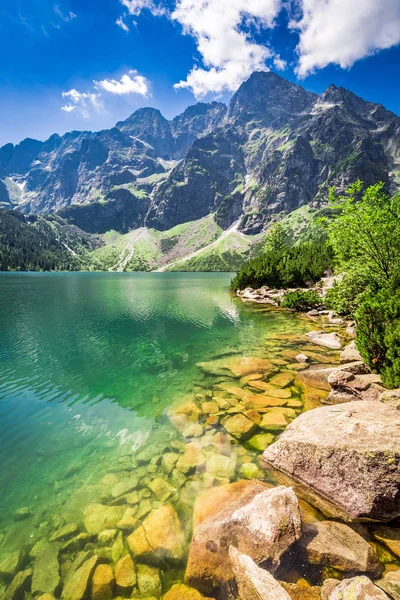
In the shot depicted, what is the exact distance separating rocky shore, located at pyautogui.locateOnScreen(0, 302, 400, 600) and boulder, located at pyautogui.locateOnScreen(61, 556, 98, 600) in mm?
25

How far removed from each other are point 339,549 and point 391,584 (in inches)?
44.1

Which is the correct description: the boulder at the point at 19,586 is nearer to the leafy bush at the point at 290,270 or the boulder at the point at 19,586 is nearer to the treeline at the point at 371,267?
the treeline at the point at 371,267

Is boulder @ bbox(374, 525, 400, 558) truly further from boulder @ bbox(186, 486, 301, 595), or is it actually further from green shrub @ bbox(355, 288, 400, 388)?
green shrub @ bbox(355, 288, 400, 388)

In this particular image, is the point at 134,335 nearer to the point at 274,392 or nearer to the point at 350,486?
the point at 274,392

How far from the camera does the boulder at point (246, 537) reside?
6062 mm

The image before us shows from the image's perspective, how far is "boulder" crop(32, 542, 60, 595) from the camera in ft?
20.3

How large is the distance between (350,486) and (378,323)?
902cm

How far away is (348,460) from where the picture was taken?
754 cm

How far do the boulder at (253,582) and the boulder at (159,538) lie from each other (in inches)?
66.5

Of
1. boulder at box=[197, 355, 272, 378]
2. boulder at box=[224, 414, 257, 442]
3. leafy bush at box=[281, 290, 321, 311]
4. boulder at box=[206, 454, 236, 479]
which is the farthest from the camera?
leafy bush at box=[281, 290, 321, 311]

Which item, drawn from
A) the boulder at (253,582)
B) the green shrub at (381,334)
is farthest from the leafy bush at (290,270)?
the boulder at (253,582)

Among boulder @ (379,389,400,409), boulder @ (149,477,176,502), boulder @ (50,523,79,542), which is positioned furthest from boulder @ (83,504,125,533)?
boulder @ (379,389,400,409)

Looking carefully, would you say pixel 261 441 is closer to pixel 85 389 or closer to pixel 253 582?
pixel 253 582

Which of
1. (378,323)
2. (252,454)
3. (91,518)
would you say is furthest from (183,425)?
(378,323)
